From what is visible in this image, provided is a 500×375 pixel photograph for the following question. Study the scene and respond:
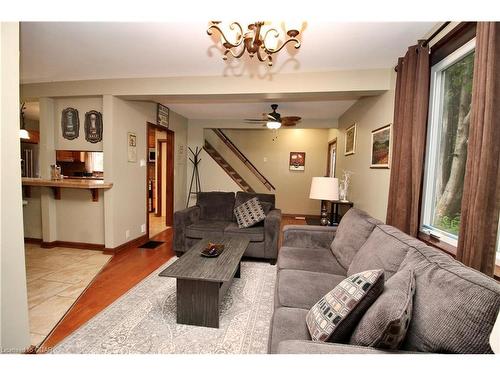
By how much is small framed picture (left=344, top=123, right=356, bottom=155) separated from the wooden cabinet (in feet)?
15.1

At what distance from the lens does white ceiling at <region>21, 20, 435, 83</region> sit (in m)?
1.94

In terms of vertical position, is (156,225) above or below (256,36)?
below

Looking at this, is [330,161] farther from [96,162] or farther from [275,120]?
[96,162]

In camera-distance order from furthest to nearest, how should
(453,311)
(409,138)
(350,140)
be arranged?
(350,140)
(409,138)
(453,311)

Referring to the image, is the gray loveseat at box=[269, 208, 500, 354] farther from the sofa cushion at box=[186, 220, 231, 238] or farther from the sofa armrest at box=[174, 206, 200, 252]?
the sofa armrest at box=[174, 206, 200, 252]

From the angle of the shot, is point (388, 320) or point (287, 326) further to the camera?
point (287, 326)

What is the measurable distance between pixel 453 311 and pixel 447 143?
1565 millimetres

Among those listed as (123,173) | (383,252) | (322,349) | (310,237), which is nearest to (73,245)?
(123,173)

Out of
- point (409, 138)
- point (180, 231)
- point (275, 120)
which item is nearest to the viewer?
point (409, 138)

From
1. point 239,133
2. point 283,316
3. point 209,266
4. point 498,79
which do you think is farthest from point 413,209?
point 239,133

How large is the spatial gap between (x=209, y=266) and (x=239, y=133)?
5.62 metres

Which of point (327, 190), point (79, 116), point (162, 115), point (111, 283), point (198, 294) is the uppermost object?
point (162, 115)

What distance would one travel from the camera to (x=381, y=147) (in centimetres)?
269

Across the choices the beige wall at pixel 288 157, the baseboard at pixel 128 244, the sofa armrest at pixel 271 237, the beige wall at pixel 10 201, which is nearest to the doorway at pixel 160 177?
the baseboard at pixel 128 244
